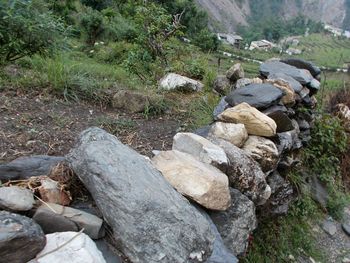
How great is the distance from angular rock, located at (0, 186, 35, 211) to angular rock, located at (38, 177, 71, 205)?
0.41 ft

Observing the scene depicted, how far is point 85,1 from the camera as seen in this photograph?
21.9 m

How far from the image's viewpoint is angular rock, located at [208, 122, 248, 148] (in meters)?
2.83

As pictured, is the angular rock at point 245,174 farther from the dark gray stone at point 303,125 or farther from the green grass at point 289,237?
the dark gray stone at point 303,125

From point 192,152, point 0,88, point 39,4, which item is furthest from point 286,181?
point 39,4

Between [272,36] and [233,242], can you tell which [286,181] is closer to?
[233,242]

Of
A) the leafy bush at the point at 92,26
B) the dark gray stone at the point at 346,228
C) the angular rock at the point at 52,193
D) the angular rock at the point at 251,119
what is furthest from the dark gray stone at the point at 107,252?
the leafy bush at the point at 92,26

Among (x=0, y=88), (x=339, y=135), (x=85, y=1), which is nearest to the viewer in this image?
(x=0, y=88)

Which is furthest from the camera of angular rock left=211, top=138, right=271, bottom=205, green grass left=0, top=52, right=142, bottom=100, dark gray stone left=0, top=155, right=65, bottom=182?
green grass left=0, top=52, right=142, bottom=100

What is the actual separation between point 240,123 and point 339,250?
6.46 ft

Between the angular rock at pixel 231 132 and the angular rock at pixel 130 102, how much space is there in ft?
2.88

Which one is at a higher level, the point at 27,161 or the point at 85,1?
the point at 27,161

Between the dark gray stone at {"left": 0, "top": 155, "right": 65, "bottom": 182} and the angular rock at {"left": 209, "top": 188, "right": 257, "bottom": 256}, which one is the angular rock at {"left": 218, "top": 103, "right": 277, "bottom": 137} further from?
the dark gray stone at {"left": 0, "top": 155, "right": 65, "bottom": 182}

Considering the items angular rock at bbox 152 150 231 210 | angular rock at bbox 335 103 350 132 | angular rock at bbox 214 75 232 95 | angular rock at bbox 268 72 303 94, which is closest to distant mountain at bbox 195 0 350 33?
angular rock at bbox 335 103 350 132

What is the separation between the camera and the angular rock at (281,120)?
3.36m
